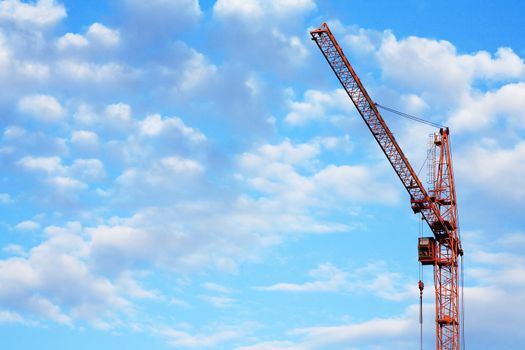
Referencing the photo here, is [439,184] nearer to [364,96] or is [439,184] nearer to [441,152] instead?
[441,152]

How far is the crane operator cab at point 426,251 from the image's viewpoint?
165 metres

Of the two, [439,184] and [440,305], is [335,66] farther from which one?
[440,305]

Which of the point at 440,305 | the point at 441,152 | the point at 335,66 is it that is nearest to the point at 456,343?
the point at 440,305

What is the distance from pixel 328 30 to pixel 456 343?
57573 mm

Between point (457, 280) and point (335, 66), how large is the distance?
143 feet

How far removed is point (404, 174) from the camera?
16462 centimetres

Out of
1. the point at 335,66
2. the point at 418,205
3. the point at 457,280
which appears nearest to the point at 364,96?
the point at 335,66

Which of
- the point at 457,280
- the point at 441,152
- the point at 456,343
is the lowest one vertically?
the point at 456,343

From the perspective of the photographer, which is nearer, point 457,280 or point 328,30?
point 328,30

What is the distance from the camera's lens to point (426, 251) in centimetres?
16525

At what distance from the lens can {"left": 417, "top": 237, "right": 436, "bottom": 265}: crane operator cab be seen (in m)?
165

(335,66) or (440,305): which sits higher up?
(335,66)

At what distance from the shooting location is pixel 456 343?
162875 mm

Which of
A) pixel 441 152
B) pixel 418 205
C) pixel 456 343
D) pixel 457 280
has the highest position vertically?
pixel 441 152
